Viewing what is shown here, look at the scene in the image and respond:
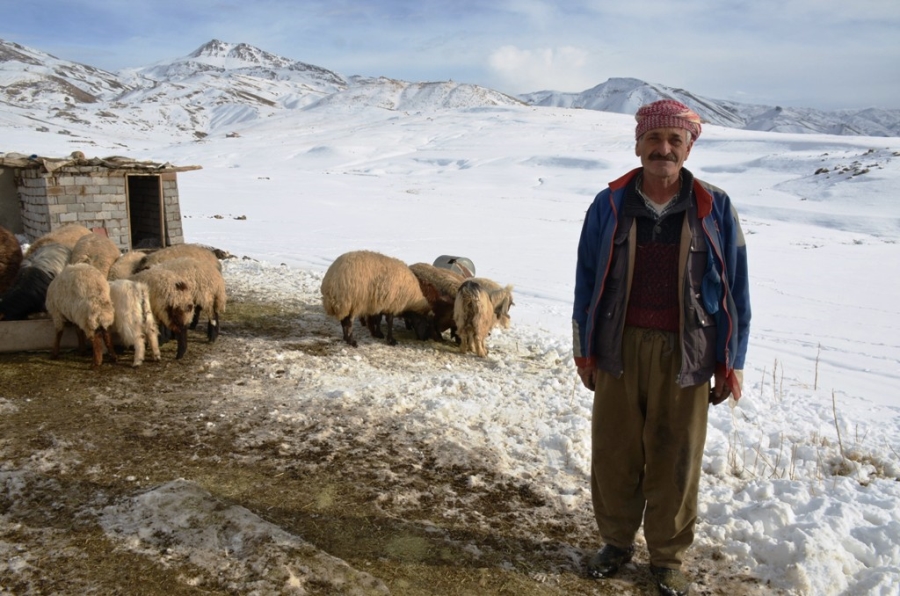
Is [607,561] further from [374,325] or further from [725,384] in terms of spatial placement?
[374,325]

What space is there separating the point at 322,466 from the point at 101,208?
995 centimetres

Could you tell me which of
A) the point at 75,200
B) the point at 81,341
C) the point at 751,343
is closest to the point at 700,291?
the point at 81,341

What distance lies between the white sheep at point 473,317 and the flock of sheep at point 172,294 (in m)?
0.01

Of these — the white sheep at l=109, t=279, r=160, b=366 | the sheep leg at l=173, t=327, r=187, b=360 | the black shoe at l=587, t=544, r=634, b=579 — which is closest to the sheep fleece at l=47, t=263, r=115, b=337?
the white sheep at l=109, t=279, r=160, b=366

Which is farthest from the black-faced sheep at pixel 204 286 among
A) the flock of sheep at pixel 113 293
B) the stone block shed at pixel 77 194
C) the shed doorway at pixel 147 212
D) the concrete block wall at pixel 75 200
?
the shed doorway at pixel 147 212

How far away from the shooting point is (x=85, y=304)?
20.5 ft

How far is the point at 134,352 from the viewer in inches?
271

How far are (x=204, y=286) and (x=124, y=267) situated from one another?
1.43 m

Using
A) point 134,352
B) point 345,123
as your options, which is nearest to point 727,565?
point 134,352

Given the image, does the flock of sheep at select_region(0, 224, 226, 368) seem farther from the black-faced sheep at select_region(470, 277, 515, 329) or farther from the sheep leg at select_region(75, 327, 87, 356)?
the black-faced sheep at select_region(470, 277, 515, 329)

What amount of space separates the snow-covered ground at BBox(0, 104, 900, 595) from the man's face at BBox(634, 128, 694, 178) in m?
2.29

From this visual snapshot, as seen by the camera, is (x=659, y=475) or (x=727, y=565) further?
(x=727, y=565)

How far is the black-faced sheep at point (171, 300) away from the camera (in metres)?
6.80

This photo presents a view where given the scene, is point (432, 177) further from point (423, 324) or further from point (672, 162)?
point (672, 162)
